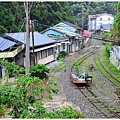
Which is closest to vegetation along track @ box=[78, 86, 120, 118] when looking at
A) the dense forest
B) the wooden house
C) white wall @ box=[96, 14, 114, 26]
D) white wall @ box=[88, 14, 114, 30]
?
the dense forest

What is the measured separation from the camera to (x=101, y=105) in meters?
12.4

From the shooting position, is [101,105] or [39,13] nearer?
[101,105]

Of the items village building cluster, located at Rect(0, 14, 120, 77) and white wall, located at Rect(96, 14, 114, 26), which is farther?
white wall, located at Rect(96, 14, 114, 26)

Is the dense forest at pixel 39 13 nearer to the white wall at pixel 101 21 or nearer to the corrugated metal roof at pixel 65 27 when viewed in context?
the corrugated metal roof at pixel 65 27

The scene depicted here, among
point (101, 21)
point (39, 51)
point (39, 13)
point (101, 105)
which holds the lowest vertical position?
point (101, 105)

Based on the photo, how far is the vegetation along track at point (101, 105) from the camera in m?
11.0

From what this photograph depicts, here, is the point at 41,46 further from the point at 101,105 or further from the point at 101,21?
the point at 101,21

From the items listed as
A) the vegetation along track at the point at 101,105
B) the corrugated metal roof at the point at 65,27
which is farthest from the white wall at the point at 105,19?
the vegetation along track at the point at 101,105

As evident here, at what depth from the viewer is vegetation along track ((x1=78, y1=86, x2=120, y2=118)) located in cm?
1104

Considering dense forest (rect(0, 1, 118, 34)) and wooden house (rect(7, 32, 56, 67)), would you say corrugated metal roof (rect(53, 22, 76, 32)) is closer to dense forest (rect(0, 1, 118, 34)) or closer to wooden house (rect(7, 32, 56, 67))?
dense forest (rect(0, 1, 118, 34))

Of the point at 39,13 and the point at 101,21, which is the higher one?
the point at 39,13

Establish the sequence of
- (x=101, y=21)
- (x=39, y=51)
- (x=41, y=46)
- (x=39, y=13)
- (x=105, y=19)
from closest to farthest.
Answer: (x=39, y=51) < (x=41, y=46) < (x=39, y=13) < (x=105, y=19) < (x=101, y=21)

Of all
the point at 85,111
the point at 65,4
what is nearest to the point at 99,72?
the point at 85,111

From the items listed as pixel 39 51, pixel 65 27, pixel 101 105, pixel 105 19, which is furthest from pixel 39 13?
pixel 101 105
